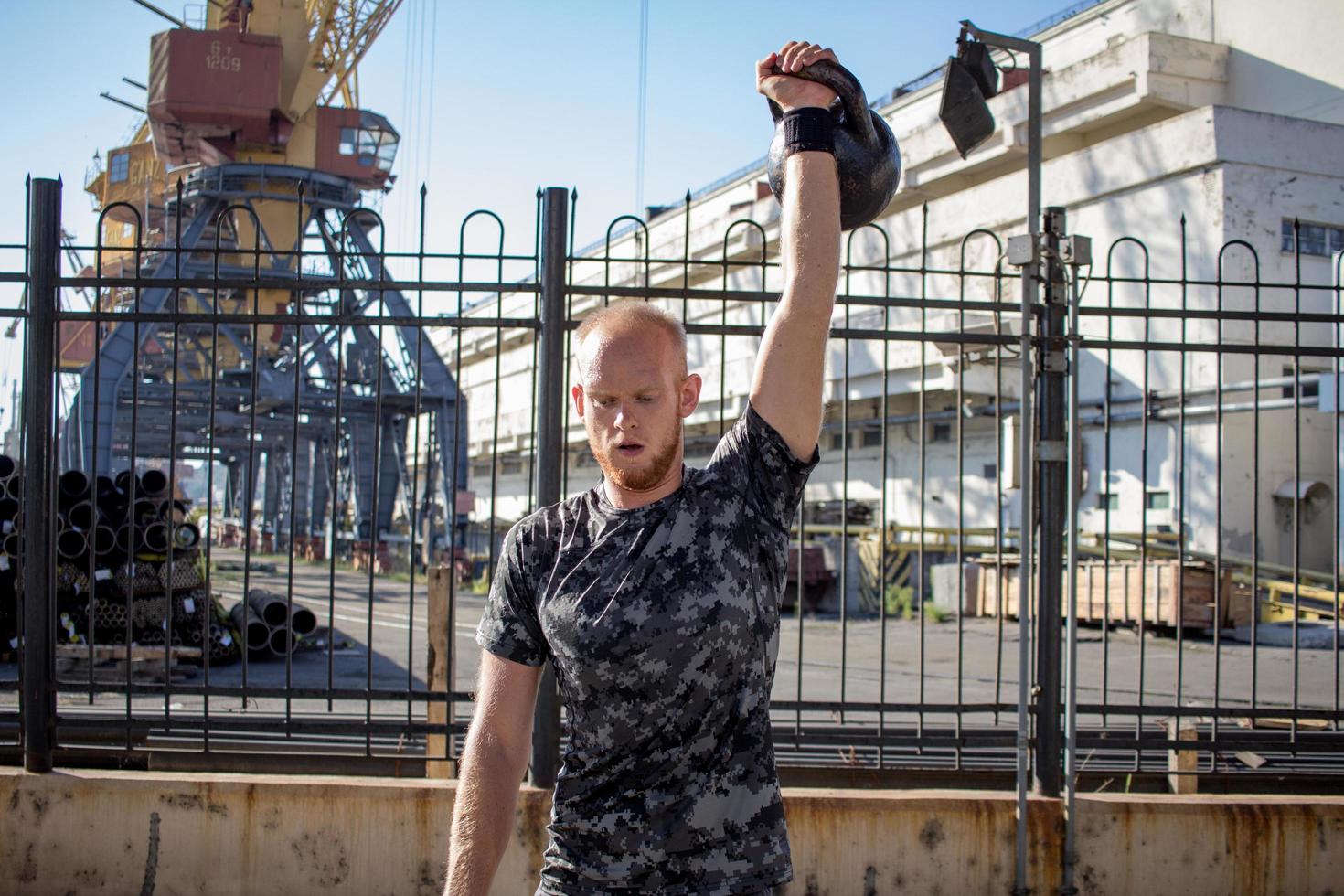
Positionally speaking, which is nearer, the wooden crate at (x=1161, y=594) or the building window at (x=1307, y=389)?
the wooden crate at (x=1161, y=594)

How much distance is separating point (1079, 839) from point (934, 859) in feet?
1.99

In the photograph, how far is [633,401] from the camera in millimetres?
2035

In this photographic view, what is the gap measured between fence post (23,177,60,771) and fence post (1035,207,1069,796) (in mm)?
4193

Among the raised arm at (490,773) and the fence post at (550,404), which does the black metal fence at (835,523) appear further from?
the raised arm at (490,773)

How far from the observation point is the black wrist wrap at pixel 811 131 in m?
2.19

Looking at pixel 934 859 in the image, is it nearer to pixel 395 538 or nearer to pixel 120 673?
pixel 120 673

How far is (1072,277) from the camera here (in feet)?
15.8

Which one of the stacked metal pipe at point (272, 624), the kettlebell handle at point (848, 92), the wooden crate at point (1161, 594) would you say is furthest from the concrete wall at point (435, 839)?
the wooden crate at point (1161, 594)

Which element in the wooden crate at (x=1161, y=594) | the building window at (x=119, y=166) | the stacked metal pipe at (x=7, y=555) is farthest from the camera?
the building window at (x=119, y=166)

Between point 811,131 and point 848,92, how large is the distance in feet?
0.45

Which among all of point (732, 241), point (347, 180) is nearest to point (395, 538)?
point (347, 180)

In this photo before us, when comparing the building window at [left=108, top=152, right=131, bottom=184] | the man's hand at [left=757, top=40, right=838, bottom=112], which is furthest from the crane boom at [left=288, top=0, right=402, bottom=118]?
the man's hand at [left=757, top=40, right=838, bottom=112]

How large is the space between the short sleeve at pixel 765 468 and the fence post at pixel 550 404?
2572 millimetres

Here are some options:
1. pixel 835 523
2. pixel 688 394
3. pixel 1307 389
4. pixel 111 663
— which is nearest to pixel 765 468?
pixel 688 394
